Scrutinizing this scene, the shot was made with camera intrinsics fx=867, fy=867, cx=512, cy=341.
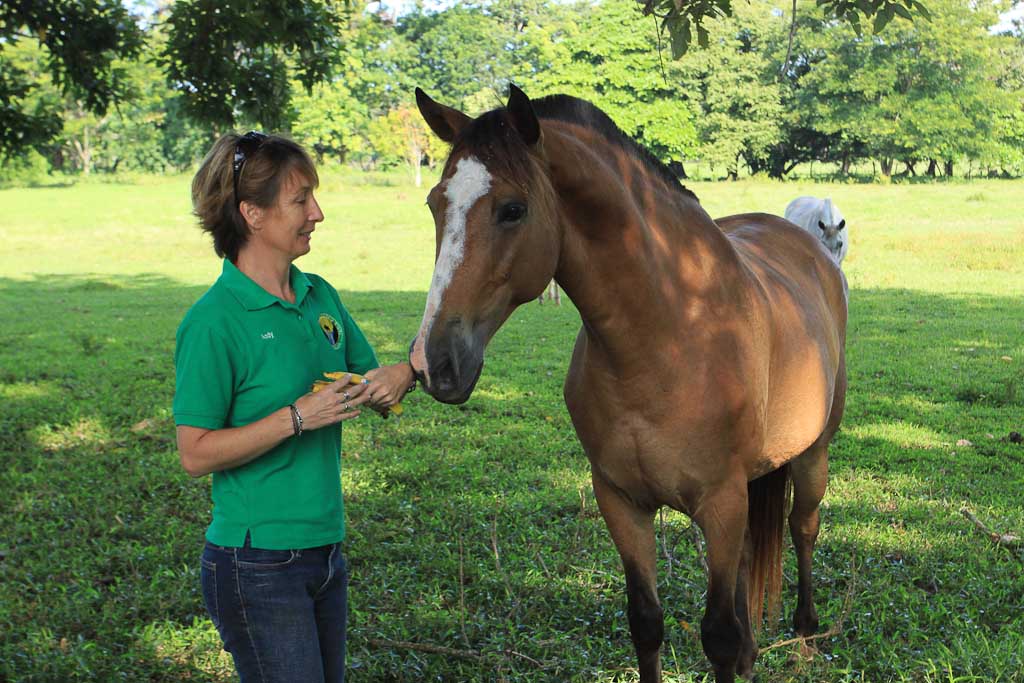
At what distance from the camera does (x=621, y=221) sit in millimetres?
2451

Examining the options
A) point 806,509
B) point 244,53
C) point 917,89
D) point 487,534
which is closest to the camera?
point 806,509

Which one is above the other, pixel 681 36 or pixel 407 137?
pixel 407 137

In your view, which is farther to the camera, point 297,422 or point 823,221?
point 823,221

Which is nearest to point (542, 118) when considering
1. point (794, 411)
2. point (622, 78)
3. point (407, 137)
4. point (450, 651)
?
point (794, 411)

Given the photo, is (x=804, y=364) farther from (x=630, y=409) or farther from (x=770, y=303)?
(x=630, y=409)

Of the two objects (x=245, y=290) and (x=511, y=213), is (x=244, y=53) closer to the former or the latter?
(x=245, y=290)

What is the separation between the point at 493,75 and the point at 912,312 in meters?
41.5

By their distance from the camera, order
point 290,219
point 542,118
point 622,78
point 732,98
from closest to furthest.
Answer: point 290,219 → point 542,118 → point 622,78 → point 732,98

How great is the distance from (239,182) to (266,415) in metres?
0.58

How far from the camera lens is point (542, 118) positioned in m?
2.46

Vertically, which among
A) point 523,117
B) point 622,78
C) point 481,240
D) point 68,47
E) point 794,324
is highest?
point 622,78

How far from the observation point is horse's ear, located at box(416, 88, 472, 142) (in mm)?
2225

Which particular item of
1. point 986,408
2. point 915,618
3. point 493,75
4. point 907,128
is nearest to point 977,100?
point 907,128

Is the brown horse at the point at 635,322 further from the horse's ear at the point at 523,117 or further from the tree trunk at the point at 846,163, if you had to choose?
the tree trunk at the point at 846,163
